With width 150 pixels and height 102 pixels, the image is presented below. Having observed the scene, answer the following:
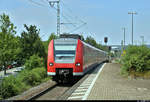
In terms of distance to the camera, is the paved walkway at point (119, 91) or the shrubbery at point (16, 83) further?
the shrubbery at point (16, 83)

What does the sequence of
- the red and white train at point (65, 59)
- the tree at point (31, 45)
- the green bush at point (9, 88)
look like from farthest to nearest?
the tree at point (31, 45), the red and white train at point (65, 59), the green bush at point (9, 88)

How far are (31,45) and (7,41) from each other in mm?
2648

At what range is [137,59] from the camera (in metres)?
16.8

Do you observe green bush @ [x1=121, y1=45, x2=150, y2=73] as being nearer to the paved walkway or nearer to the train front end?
the paved walkway

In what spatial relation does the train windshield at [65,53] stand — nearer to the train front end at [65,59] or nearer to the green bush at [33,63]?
the train front end at [65,59]

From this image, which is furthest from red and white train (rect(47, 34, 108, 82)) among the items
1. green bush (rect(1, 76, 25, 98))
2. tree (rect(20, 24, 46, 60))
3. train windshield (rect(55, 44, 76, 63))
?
tree (rect(20, 24, 46, 60))

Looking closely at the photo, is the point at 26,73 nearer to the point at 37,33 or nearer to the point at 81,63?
the point at 81,63

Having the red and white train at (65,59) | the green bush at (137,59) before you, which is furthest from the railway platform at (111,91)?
the red and white train at (65,59)

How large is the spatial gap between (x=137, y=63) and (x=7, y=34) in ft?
49.5

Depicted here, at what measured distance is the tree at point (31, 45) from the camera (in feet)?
82.4

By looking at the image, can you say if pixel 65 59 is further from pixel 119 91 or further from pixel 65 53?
pixel 119 91

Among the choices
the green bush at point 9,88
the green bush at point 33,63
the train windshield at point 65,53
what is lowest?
the green bush at point 9,88

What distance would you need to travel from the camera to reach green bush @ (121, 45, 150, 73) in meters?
16.7

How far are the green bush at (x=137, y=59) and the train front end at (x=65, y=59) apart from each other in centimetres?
422
